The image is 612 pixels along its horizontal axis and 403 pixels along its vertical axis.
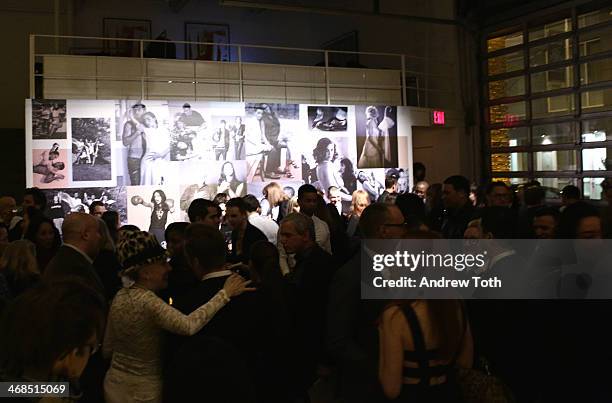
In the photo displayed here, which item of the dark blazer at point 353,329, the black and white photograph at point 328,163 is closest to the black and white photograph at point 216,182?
the black and white photograph at point 328,163

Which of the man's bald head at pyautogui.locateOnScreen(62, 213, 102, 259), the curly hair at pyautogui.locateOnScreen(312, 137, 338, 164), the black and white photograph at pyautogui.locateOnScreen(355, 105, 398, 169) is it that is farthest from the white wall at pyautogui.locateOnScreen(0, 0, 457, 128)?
the man's bald head at pyautogui.locateOnScreen(62, 213, 102, 259)

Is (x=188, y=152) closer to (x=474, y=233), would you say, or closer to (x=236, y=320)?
(x=474, y=233)

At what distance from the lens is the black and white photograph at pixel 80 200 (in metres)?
9.70

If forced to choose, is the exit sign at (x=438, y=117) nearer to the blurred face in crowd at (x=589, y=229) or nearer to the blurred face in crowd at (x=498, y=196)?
the blurred face in crowd at (x=498, y=196)

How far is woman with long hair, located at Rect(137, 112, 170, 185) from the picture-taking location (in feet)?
33.7

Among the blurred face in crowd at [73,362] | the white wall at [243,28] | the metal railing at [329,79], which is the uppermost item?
the white wall at [243,28]

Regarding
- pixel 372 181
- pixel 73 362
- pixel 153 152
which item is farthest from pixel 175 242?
pixel 372 181

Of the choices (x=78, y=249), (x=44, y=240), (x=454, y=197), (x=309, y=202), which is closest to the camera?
(x=78, y=249)

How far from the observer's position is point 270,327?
10.6 feet

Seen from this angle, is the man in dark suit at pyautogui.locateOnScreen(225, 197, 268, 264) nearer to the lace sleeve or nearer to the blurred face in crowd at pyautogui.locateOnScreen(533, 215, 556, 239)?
the blurred face in crowd at pyautogui.locateOnScreen(533, 215, 556, 239)

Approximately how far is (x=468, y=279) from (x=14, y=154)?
504 inches

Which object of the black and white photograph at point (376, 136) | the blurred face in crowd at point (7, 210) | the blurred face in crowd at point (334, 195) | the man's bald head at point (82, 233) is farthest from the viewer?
the black and white photograph at point (376, 136)

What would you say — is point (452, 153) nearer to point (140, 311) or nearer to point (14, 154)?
point (14, 154)

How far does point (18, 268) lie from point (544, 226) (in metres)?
3.81
